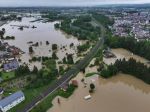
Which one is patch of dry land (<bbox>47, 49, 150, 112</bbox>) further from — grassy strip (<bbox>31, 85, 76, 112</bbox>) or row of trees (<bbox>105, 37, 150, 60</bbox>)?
row of trees (<bbox>105, 37, 150, 60</bbox>)

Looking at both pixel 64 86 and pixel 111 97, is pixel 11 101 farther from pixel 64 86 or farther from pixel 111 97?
pixel 111 97

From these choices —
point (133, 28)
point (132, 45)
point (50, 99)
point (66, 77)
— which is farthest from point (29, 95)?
point (133, 28)

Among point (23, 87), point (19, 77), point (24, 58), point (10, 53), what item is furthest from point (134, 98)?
point (10, 53)

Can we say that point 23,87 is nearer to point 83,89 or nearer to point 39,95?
point 39,95

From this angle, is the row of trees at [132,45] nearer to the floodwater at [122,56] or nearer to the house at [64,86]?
A: the floodwater at [122,56]

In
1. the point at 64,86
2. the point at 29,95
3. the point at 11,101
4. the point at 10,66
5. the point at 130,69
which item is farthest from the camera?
the point at 10,66
